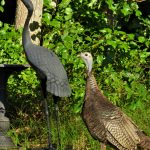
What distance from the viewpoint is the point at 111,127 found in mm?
7090

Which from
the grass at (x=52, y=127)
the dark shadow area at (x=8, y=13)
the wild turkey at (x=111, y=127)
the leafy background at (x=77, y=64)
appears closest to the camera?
the wild turkey at (x=111, y=127)

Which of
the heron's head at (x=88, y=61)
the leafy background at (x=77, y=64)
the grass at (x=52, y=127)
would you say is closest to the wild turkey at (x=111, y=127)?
the heron's head at (x=88, y=61)

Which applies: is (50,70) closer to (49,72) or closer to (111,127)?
(49,72)

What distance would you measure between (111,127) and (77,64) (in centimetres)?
209

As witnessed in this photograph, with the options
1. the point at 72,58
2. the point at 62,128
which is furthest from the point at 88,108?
the point at 72,58

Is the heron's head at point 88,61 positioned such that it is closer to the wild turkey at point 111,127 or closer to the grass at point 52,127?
the wild turkey at point 111,127

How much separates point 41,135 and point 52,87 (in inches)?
84.2

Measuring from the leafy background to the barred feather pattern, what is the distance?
115 cm

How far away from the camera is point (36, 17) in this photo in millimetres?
10109

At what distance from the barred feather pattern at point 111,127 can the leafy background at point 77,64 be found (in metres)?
1.15

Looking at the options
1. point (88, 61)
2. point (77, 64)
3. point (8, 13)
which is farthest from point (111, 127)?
point (8, 13)

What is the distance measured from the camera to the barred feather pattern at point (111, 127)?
707cm

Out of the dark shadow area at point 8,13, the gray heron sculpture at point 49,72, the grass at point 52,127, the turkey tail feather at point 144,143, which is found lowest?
the grass at point 52,127

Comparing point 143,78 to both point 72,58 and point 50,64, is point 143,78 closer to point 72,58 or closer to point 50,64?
point 72,58
